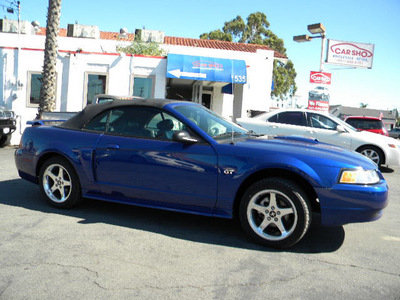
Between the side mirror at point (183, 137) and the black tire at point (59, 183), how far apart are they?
152 centimetres

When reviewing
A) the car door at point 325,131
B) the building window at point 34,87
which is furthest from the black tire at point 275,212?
the building window at point 34,87

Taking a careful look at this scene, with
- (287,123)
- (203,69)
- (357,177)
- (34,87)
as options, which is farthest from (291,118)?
(34,87)

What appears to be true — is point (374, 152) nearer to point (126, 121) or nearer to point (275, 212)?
point (275, 212)

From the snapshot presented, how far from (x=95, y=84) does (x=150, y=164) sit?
44.2ft

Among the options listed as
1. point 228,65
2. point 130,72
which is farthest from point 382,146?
point 130,72

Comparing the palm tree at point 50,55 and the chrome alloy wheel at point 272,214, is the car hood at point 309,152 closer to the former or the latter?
the chrome alloy wheel at point 272,214

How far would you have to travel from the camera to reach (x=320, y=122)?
9.62 metres

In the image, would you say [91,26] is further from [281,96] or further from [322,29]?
[281,96]

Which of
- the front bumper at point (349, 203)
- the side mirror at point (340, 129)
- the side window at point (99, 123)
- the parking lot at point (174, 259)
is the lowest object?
the parking lot at point (174, 259)

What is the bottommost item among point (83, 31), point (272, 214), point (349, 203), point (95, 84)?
point (272, 214)

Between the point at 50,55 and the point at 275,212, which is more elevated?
the point at 50,55

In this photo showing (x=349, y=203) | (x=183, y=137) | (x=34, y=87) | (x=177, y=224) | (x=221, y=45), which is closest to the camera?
(x=349, y=203)

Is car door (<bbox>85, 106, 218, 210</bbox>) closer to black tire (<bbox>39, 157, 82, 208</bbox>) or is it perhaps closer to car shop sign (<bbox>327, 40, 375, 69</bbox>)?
black tire (<bbox>39, 157, 82, 208</bbox>)

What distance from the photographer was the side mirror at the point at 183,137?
3975 millimetres
